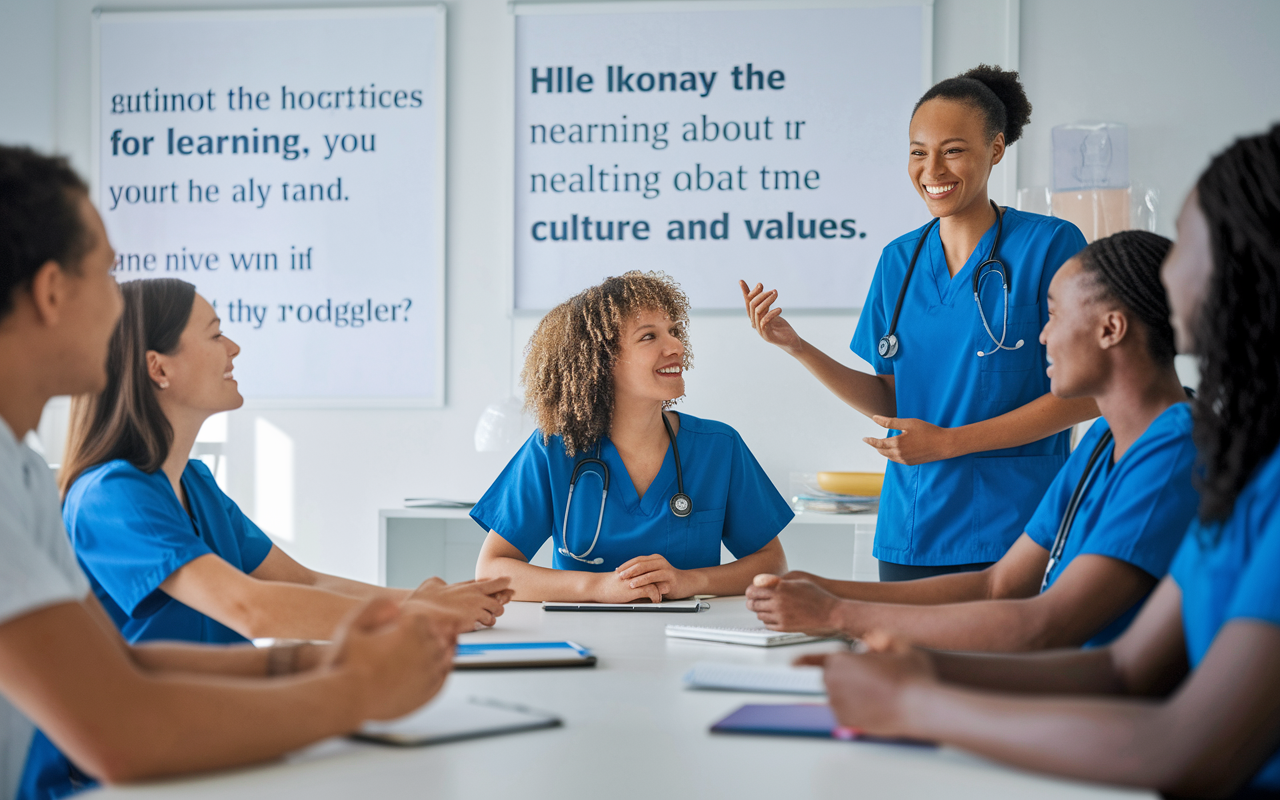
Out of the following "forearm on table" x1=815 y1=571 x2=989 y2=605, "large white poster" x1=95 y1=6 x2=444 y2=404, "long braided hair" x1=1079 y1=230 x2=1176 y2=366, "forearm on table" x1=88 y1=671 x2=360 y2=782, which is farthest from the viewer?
"large white poster" x1=95 y1=6 x2=444 y2=404

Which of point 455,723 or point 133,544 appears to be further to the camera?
point 133,544

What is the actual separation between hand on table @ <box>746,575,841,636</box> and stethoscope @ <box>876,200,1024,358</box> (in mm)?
863

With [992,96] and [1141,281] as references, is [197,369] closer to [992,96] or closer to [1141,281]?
[1141,281]

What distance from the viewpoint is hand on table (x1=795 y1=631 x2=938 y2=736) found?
3.02ft

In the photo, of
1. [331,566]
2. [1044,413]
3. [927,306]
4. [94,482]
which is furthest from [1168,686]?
[331,566]

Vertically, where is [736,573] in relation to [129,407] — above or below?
below

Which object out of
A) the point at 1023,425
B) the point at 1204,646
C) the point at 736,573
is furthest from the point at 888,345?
the point at 1204,646

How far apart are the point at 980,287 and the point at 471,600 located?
48.2 inches

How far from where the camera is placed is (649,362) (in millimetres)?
2266

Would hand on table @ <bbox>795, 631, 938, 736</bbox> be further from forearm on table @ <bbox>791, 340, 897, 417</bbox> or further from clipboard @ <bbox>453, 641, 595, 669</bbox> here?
forearm on table @ <bbox>791, 340, 897, 417</bbox>

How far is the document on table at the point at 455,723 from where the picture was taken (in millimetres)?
956

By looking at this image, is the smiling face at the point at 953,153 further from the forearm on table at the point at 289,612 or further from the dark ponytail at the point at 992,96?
the forearm on table at the point at 289,612

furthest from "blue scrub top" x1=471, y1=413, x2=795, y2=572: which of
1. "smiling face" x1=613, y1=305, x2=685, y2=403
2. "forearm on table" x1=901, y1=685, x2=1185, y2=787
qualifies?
"forearm on table" x1=901, y1=685, x2=1185, y2=787

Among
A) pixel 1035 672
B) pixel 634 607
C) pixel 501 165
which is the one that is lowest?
pixel 634 607
